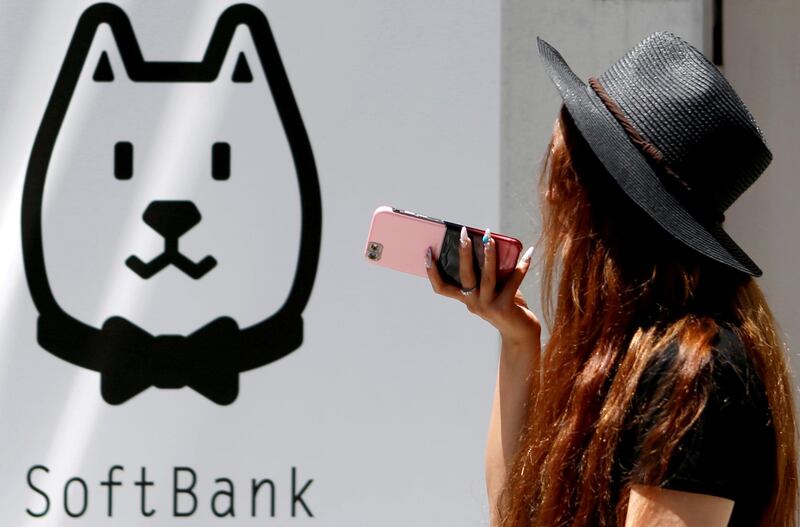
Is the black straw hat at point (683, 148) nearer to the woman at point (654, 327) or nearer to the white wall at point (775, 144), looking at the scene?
the woman at point (654, 327)

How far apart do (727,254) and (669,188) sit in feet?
0.37

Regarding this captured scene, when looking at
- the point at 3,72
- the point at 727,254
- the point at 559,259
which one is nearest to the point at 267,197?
the point at 3,72

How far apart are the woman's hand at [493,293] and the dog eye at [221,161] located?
4.73 feet

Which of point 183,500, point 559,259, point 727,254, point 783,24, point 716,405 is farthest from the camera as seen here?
point 783,24

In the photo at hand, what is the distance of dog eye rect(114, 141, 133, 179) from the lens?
2.95 m

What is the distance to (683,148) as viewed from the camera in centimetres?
135

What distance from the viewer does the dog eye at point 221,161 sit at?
9.61 ft

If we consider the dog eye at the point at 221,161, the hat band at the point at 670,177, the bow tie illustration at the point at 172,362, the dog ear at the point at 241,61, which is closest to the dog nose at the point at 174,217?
the dog eye at the point at 221,161

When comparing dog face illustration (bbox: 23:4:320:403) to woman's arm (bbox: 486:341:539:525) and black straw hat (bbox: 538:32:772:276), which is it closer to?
woman's arm (bbox: 486:341:539:525)

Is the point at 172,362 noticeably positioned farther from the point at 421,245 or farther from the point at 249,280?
the point at 421,245

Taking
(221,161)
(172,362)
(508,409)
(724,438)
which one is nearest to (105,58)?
(221,161)

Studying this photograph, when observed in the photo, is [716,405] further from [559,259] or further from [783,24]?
[783,24]

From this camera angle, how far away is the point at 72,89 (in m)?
2.96

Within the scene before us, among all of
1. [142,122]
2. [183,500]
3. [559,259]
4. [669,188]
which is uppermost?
[142,122]
